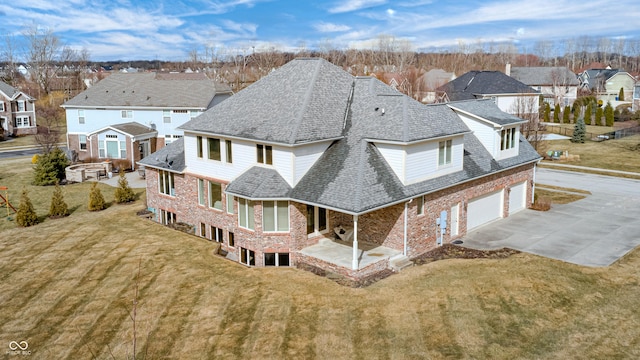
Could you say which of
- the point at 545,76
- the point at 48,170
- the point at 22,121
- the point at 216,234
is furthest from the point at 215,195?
the point at 545,76

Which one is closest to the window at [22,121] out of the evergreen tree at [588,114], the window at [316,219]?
Result: the window at [316,219]

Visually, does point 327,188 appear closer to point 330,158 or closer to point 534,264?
point 330,158

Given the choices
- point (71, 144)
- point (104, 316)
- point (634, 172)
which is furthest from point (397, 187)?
point (71, 144)

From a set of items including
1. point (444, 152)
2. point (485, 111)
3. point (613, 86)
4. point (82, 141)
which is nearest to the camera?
point (444, 152)

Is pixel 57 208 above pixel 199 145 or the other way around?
the other way around

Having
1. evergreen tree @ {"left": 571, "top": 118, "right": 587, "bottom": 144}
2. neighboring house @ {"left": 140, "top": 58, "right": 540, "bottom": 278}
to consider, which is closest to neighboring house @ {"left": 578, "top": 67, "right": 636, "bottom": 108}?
evergreen tree @ {"left": 571, "top": 118, "right": 587, "bottom": 144}

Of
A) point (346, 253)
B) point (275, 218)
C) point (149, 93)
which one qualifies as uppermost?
point (149, 93)

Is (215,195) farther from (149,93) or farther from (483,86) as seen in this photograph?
(483,86)
